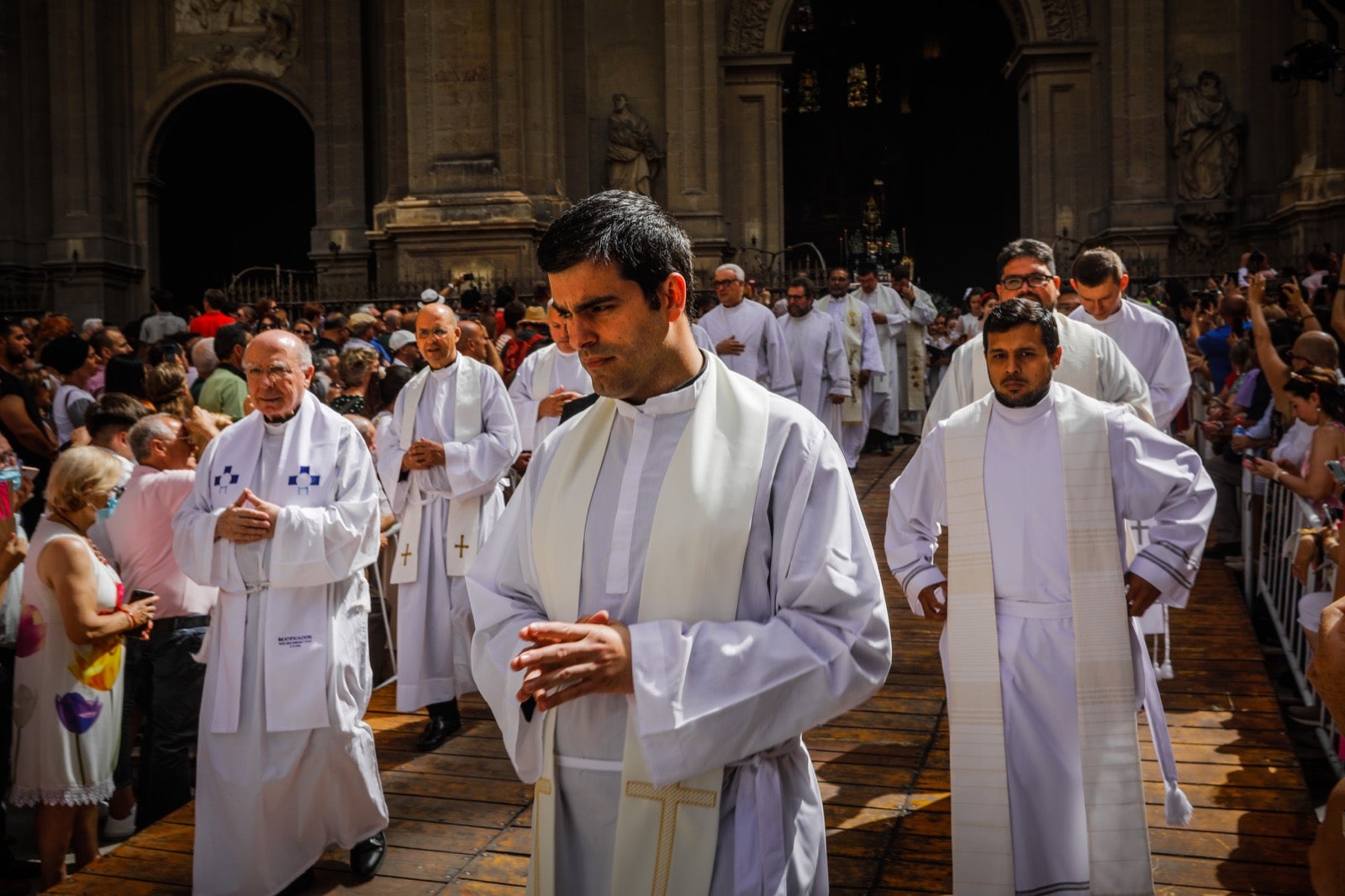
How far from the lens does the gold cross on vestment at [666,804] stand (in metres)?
2.60

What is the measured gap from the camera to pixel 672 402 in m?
2.81

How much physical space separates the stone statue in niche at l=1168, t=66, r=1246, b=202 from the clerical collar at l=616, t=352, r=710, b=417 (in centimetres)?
1892

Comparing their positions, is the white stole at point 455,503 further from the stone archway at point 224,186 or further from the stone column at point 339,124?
the stone archway at point 224,186

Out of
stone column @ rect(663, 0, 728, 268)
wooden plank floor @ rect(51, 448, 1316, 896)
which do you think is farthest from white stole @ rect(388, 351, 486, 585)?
stone column @ rect(663, 0, 728, 268)

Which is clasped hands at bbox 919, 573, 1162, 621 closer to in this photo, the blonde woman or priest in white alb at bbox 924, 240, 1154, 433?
priest in white alb at bbox 924, 240, 1154, 433

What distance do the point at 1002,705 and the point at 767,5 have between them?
18509 millimetres

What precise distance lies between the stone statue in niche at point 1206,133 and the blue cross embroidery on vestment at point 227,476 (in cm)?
1789

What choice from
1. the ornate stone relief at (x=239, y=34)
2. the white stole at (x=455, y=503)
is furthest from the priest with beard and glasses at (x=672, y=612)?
the ornate stone relief at (x=239, y=34)

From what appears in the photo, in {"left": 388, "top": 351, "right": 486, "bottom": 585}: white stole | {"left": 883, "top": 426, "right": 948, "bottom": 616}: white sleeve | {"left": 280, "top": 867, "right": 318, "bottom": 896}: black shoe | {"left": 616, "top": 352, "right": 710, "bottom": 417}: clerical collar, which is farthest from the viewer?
{"left": 388, "top": 351, "right": 486, "bottom": 585}: white stole

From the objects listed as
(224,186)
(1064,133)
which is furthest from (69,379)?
(224,186)

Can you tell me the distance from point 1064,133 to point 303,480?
1803cm

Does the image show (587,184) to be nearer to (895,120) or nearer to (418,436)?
(895,120)

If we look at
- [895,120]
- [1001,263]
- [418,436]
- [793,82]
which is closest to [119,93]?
[793,82]

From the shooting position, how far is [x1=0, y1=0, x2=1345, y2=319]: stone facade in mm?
19219
